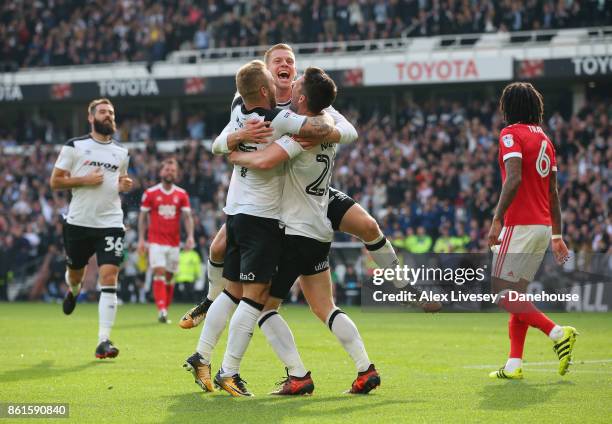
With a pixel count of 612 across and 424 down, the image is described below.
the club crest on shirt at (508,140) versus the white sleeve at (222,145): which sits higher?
the white sleeve at (222,145)

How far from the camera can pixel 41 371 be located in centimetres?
960

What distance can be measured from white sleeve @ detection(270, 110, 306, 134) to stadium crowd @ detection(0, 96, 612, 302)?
14421 mm

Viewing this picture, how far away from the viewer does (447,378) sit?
8773 mm

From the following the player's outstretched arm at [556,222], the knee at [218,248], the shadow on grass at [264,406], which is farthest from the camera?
the player's outstretched arm at [556,222]

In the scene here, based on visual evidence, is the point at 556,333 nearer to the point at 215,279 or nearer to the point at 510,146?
the point at 510,146

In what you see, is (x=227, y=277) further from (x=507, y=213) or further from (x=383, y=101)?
(x=383, y=101)

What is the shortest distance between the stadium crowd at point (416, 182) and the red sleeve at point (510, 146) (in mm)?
13020

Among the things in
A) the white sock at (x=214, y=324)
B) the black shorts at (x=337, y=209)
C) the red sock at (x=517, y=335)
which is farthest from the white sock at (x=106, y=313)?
the red sock at (x=517, y=335)

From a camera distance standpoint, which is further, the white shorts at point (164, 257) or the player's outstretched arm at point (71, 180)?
the white shorts at point (164, 257)

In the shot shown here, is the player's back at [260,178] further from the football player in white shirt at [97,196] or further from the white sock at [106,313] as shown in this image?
the football player in white shirt at [97,196]

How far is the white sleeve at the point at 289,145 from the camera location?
292 inches

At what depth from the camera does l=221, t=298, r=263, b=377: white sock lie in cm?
752

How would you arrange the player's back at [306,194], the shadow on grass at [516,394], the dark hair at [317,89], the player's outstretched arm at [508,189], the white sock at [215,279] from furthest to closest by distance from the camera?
the white sock at [215,279] < the player's outstretched arm at [508,189] < the player's back at [306,194] < the dark hair at [317,89] < the shadow on grass at [516,394]

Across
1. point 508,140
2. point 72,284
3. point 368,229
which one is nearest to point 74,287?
point 72,284
